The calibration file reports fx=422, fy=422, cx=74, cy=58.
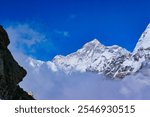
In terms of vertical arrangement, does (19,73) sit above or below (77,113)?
above

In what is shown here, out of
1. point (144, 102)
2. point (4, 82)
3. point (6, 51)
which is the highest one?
point (6, 51)

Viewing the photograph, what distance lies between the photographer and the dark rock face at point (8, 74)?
2425 cm

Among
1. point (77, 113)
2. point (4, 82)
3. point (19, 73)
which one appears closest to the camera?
point (77, 113)

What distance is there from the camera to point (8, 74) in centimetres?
2642

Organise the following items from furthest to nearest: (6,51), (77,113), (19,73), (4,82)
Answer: (19,73) → (6,51) → (4,82) → (77,113)

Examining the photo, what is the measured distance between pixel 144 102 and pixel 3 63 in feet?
60.5

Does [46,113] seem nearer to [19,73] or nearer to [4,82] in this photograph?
[4,82]

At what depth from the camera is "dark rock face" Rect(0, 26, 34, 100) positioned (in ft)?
79.6

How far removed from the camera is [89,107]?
24.3 feet

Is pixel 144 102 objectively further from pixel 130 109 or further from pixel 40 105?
pixel 40 105

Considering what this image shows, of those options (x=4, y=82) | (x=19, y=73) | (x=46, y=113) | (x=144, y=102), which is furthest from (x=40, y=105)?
(x=19, y=73)

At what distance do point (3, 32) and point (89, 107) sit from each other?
73.0ft

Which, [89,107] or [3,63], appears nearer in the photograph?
[89,107]

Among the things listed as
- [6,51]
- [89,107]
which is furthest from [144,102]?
[6,51]
